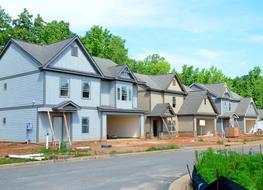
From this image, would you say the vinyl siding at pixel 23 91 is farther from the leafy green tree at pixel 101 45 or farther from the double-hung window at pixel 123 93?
the leafy green tree at pixel 101 45

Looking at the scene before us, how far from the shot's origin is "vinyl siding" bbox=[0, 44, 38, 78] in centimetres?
3155

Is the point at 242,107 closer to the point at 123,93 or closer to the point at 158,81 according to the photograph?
the point at 158,81

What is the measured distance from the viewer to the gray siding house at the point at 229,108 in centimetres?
6131

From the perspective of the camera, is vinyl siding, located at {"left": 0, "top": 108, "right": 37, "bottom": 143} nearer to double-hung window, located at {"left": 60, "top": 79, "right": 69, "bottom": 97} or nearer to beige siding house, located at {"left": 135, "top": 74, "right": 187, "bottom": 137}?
double-hung window, located at {"left": 60, "top": 79, "right": 69, "bottom": 97}

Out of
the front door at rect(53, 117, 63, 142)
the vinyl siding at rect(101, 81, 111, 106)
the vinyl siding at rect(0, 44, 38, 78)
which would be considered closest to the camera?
the front door at rect(53, 117, 63, 142)

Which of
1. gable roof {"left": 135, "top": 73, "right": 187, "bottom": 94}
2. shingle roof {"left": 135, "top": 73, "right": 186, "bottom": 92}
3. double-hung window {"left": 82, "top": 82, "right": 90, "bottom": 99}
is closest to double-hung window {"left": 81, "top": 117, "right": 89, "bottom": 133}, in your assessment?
double-hung window {"left": 82, "top": 82, "right": 90, "bottom": 99}

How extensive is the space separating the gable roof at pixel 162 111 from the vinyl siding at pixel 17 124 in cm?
1721

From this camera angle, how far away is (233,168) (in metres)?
9.26

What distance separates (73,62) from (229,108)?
3915cm

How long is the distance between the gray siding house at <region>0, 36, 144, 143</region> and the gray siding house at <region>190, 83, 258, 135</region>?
28.6 meters

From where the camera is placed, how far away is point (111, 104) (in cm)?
3744

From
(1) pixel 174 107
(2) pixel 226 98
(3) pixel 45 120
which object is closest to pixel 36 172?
(3) pixel 45 120

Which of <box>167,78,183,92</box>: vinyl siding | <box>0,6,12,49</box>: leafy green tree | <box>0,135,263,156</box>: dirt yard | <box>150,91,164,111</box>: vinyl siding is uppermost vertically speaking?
<box>0,6,12,49</box>: leafy green tree

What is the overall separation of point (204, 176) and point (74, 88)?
25175 millimetres
